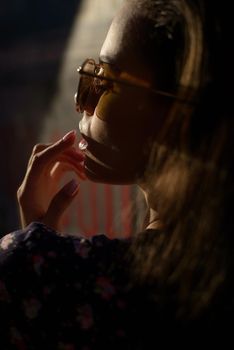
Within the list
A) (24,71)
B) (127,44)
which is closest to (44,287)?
(127,44)

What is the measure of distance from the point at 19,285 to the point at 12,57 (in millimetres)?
5108

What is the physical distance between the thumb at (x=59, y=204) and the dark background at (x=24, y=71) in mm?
3815

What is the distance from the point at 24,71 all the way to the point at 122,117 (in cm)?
481

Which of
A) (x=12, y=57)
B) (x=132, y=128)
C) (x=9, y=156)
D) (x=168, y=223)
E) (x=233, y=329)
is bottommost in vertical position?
(x=9, y=156)

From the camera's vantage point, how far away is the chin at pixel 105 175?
1190 millimetres

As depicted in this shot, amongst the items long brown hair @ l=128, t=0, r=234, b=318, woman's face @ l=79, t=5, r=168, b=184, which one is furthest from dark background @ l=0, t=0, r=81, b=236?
long brown hair @ l=128, t=0, r=234, b=318

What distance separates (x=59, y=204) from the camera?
1282 millimetres

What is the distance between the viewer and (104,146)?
46.3 inches

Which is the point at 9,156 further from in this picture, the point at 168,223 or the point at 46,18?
the point at 168,223

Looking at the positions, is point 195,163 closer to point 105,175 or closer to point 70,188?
point 105,175

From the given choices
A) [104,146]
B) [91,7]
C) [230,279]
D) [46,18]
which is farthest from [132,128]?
[46,18]

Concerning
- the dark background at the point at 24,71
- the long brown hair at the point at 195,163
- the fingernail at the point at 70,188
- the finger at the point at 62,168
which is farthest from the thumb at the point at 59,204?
the dark background at the point at 24,71

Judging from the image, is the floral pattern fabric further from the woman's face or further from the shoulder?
the woman's face

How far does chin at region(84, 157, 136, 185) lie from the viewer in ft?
3.91
